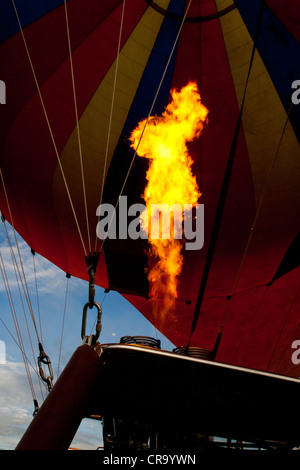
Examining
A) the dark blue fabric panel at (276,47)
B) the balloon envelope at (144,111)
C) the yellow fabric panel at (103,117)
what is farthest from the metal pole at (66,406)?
the dark blue fabric panel at (276,47)

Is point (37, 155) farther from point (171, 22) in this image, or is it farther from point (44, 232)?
point (171, 22)

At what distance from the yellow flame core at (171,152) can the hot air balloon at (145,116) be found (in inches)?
3.5

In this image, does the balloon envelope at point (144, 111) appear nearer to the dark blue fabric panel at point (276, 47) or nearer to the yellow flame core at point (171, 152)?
the dark blue fabric panel at point (276, 47)

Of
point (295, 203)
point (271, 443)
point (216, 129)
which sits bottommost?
point (271, 443)

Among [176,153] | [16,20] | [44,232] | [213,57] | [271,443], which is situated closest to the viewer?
[271,443]

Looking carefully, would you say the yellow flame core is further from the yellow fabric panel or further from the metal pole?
the metal pole

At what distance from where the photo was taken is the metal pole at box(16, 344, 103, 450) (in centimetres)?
131

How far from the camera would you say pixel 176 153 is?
6008 millimetres

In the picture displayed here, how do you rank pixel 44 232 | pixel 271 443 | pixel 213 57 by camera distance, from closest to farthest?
pixel 271 443 → pixel 213 57 → pixel 44 232

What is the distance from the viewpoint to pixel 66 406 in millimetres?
1427

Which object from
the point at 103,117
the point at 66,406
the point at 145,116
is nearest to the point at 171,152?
the point at 145,116

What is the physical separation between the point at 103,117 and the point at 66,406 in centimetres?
503

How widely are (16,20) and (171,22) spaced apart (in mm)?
2325

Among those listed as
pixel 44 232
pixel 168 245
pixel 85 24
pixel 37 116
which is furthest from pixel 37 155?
pixel 168 245
